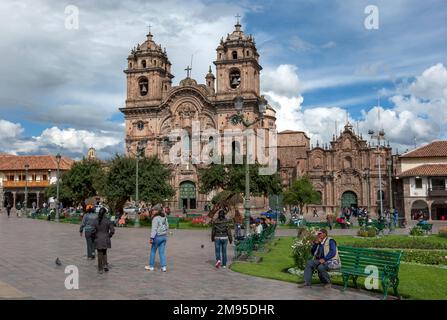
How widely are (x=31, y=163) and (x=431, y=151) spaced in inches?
2278

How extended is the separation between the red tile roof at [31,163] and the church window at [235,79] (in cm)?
3029

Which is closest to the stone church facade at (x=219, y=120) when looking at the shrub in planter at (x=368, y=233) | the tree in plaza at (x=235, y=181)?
the tree in plaza at (x=235, y=181)

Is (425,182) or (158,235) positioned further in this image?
(425,182)

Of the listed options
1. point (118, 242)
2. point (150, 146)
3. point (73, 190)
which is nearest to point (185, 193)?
point (150, 146)

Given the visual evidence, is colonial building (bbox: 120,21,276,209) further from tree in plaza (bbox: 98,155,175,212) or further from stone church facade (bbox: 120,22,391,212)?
tree in plaza (bbox: 98,155,175,212)

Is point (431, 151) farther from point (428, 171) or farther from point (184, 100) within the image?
point (184, 100)

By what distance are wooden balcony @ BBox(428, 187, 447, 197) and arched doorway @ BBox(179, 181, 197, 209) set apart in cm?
2743

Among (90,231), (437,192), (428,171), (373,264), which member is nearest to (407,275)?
(373,264)

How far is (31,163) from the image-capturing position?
74688 mm

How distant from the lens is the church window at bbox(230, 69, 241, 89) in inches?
2342

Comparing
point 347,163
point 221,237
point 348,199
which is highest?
point 347,163

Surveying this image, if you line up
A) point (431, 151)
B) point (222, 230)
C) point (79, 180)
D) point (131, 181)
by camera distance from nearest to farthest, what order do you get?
point (222, 230), point (131, 181), point (79, 180), point (431, 151)

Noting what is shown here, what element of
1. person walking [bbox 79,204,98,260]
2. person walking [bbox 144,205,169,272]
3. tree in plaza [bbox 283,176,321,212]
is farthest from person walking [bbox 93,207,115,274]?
tree in plaza [bbox 283,176,321,212]

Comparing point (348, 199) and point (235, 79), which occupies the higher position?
point (235, 79)
